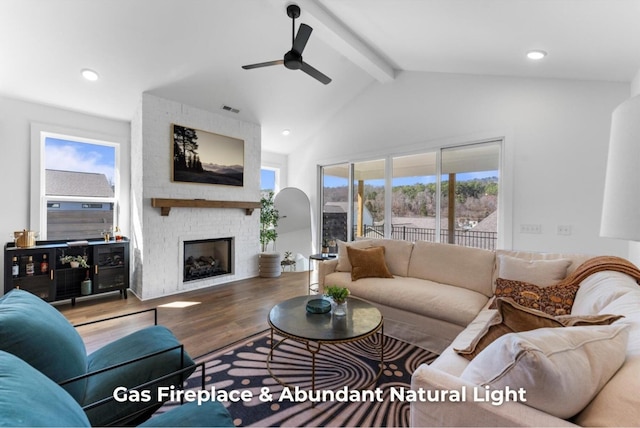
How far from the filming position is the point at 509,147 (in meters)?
3.42

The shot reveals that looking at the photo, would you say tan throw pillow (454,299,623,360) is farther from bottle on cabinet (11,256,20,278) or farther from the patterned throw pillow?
bottle on cabinet (11,256,20,278)

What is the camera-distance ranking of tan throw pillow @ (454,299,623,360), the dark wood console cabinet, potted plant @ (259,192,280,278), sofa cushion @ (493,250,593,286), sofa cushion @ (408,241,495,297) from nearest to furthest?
1. tan throw pillow @ (454,299,623,360)
2. sofa cushion @ (493,250,593,286)
3. sofa cushion @ (408,241,495,297)
4. the dark wood console cabinet
5. potted plant @ (259,192,280,278)

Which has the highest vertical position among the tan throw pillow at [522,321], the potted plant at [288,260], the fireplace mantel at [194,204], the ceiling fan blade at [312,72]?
the ceiling fan blade at [312,72]

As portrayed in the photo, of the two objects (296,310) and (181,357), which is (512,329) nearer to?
(296,310)

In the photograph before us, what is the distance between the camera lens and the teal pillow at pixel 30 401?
0.61 metres

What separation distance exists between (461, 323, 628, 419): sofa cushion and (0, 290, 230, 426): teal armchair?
1.30m

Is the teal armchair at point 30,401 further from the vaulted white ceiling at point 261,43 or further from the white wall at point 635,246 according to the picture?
the white wall at point 635,246

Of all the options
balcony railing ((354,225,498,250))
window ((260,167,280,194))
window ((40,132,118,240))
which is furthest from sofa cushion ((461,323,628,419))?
window ((260,167,280,194))

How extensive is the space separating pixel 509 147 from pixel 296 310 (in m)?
3.21

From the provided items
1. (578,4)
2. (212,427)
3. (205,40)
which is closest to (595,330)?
(212,427)

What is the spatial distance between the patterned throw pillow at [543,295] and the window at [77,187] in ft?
16.5

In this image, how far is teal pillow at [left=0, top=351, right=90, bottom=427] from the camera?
2.00 feet

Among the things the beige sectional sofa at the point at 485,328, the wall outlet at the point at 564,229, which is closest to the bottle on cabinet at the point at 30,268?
the beige sectional sofa at the point at 485,328

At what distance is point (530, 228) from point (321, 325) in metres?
2.90
